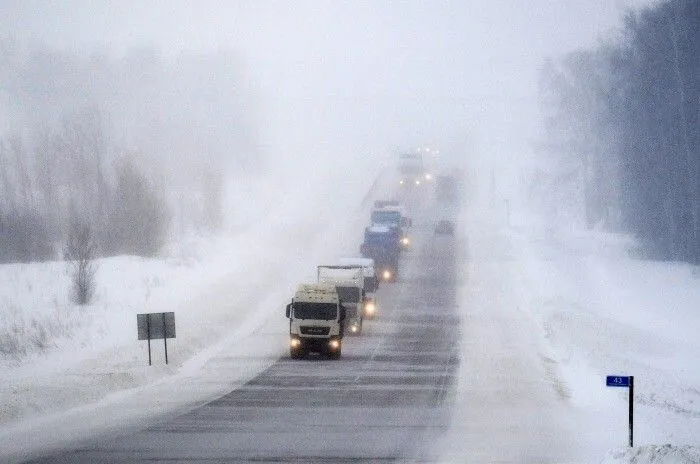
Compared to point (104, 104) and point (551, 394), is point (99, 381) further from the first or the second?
point (104, 104)

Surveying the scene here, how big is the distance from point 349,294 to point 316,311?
774 cm

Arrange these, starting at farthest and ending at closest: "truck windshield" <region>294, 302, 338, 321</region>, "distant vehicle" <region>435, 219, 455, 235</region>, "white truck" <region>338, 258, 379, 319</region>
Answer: "distant vehicle" <region>435, 219, 455, 235</region> → "white truck" <region>338, 258, 379, 319</region> → "truck windshield" <region>294, 302, 338, 321</region>

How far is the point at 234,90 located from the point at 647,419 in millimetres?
108543

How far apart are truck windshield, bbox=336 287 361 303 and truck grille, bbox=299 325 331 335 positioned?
7370 millimetres

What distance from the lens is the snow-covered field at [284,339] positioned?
25.1m

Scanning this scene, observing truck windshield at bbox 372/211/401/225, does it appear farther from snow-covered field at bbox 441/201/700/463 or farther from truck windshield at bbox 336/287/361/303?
truck windshield at bbox 336/287/361/303

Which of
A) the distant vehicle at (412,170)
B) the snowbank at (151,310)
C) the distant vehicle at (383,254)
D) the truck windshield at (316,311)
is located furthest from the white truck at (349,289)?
the distant vehicle at (412,170)

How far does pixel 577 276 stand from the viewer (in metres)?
70.7

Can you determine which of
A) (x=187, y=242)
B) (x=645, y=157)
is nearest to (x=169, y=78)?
(x=187, y=242)

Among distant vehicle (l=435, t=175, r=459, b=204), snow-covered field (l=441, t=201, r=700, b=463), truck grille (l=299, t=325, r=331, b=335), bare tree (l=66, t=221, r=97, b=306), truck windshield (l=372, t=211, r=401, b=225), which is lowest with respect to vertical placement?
snow-covered field (l=441, t=201, r=700, b=463)

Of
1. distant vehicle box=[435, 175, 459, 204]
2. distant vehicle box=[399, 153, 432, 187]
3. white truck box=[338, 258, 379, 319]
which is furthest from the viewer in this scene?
distant vehicle box=[399, 153, 432, 187]

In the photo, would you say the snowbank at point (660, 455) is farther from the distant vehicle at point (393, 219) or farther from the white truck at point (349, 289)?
the distant vehicle at point (393, 219)

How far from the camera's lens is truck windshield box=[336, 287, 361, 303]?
153 ft

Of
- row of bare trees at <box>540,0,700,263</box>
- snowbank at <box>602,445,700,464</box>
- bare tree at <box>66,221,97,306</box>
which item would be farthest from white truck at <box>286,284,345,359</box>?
row of bare trees at <box>540,0,700,263</box>
